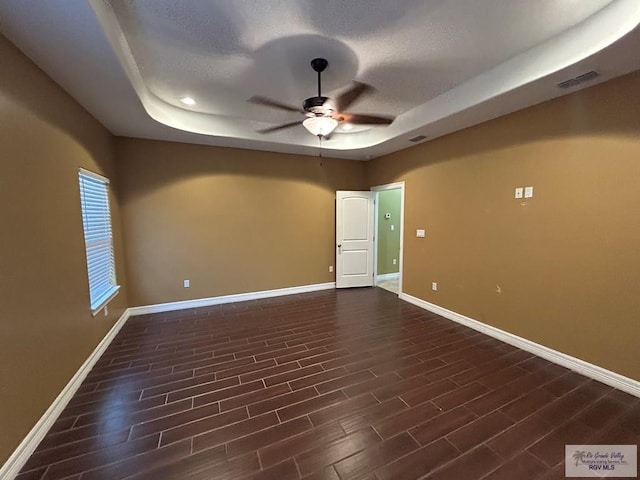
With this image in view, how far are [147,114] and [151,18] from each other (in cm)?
135

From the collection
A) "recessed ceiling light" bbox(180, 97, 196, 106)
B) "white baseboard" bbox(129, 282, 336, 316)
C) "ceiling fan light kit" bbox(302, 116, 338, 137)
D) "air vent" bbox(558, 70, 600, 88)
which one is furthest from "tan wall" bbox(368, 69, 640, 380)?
"recessed ceiling light" bbox(180, 97, 196, 106)

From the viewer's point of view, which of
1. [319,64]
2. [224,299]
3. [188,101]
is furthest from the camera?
[224,299]

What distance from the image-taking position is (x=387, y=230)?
6.17 meters

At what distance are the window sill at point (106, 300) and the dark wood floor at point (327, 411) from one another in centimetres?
50

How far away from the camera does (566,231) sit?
8.78 feet

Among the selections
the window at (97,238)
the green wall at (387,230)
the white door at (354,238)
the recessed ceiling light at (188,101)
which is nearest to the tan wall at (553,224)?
the white door at (354,238)

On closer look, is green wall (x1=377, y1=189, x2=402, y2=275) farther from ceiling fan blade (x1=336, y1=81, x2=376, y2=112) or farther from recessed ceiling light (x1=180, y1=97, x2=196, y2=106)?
recessed ceiling light (x1=180, y1=97, x2=196, y2=106)

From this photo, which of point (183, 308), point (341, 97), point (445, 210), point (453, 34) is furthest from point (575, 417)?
point (183, 308)

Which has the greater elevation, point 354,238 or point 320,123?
point 320,123

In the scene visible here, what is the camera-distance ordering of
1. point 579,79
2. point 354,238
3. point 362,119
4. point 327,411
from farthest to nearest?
1. point 354,238
2. point 362,119
3. point 579,79
4. point 327,411

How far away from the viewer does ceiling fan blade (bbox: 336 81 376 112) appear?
2.86m

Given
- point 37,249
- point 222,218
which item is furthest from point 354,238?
point 37,249

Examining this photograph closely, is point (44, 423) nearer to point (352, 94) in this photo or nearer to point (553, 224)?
point (352, 94)

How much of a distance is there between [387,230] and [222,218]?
3575 mm
